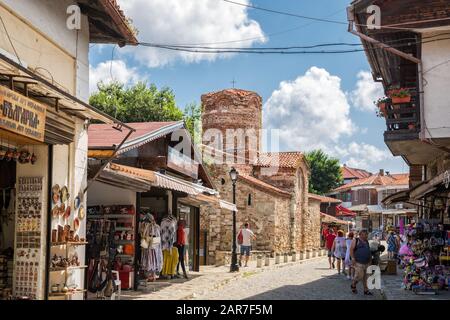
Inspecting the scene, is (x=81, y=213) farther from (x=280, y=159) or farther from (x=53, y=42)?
(x=280, y=159)

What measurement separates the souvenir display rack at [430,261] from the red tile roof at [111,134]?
754 cm

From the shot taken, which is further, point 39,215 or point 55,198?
point 55,198

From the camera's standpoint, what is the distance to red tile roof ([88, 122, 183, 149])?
14223 mm

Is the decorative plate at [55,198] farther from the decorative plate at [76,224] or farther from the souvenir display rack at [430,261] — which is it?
the souvenir display rack at [430,261]

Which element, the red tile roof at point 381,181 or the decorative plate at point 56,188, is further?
the red tile roof at point 381,181

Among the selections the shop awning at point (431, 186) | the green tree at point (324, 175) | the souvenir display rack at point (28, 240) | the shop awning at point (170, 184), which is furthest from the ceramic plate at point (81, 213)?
the green tree at point (324, 175)

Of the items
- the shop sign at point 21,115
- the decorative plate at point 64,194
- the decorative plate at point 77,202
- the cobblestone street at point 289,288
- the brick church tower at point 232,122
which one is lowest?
the cobblestone street at point 289,288

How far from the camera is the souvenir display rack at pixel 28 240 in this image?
9.18 meters

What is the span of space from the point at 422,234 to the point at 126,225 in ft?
23.4

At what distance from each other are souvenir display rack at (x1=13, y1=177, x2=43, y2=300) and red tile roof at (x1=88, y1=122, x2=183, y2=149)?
400cm

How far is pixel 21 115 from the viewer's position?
7.48 metres

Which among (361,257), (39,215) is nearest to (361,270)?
(361,257)

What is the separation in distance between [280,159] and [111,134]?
87.3ft

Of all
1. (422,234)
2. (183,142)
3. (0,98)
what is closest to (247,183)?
(183,142)
